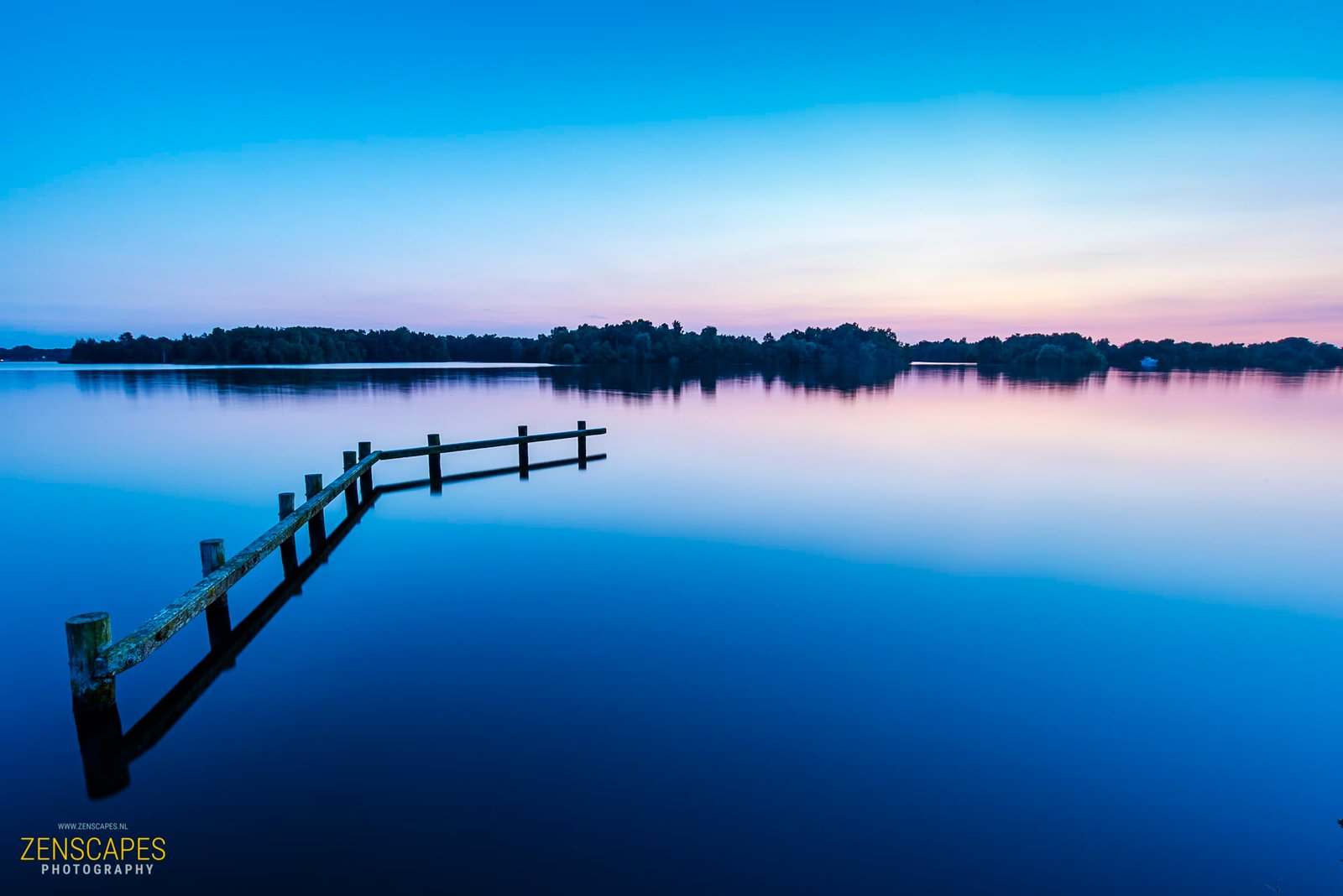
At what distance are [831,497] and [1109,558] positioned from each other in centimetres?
633

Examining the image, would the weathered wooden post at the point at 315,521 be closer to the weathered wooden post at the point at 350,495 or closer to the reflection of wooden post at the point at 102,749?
the weathered wooden post at the point at 350,495

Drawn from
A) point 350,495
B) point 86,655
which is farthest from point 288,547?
point 86,655

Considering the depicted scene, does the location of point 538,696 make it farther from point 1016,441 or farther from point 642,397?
point 642,397

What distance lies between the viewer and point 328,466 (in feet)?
66.2

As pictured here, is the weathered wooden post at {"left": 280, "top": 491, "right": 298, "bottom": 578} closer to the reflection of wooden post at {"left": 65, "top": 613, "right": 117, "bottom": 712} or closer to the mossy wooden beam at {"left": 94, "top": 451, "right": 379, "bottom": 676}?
the mossy wooden beam at {"left": 94, "top": 451, "right": 379, "bottom": 676}

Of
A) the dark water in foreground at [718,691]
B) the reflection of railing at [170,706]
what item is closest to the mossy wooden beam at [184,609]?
the reflection of railing at [170,706]

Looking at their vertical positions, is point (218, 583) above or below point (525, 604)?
above

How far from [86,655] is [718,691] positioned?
5864 mm

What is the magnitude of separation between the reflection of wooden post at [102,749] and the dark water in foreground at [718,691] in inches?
5.5

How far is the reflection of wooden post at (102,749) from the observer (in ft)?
18.1

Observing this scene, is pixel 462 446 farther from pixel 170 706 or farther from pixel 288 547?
pixel 170 706

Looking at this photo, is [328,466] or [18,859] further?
[328,466]

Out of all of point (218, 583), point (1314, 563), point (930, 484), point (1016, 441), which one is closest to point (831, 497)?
point (930, 484)

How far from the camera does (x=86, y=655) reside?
550 centimetres
